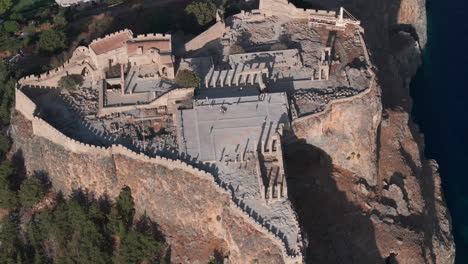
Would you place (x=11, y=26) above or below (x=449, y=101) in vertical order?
above

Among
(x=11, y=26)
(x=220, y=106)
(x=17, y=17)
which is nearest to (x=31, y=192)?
(x=220, y=106)

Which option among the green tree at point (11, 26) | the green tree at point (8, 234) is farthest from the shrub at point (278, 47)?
the green tree at point (11, 26)

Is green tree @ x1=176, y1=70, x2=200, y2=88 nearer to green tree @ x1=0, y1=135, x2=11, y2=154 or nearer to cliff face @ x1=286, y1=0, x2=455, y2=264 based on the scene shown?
cliff face @ x1=286, y1=0, x2=455, y2=264

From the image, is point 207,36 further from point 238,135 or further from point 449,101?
point 449,101

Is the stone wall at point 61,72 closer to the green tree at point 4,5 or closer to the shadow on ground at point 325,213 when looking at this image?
the shadow on ground at point 325,213

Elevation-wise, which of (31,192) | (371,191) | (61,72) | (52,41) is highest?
(52,41)

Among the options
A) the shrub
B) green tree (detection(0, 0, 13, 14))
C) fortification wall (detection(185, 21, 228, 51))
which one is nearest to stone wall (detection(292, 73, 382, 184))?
the shrub

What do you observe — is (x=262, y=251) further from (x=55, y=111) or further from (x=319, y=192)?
(x=55, y=111)
